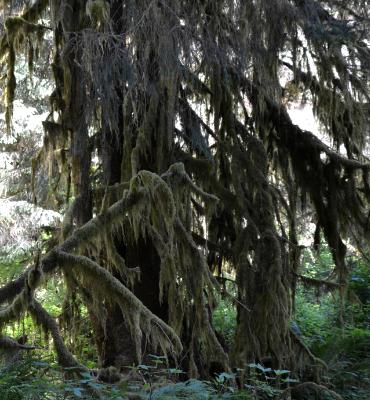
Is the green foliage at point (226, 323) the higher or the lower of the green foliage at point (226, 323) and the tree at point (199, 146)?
the lower

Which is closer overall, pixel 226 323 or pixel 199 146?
pixel 199 146

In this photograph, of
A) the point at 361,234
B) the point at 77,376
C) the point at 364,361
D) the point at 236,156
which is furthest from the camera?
the point at 364,361

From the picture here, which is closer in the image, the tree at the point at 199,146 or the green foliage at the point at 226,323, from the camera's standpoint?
the tree at the point at 199,146

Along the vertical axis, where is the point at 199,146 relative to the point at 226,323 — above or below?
above

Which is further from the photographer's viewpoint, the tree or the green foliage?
the green foliage

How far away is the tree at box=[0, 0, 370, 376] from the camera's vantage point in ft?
16.9

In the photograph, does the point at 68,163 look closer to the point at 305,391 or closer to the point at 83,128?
the point at 83,128

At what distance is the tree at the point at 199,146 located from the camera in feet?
16.9

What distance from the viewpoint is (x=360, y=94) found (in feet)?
21.7

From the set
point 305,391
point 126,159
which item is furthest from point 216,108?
point 305,391

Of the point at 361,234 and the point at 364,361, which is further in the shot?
the point at 364,361

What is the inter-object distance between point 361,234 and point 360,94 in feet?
5.23

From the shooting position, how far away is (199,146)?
6422 millimetres

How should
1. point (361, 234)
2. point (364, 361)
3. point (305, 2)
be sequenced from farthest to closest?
point (364, 361), point (361, 234), point (305, 2)
